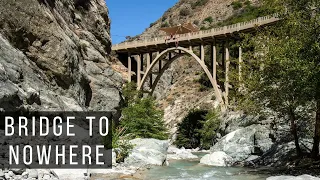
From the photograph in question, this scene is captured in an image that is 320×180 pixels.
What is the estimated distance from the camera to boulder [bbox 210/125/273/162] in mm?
19234

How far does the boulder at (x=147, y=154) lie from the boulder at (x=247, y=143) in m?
3.98

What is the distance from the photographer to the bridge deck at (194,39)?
31.9 metres

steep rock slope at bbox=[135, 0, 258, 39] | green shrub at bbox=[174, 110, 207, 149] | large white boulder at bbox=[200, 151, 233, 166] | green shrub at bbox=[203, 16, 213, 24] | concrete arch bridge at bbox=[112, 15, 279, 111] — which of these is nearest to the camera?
large white boulder at bbox=[200, 151, 233, 166]

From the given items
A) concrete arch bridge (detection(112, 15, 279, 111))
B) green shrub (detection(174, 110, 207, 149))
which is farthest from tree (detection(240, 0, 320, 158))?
green shrub (detection(174, 110, 207, 149))

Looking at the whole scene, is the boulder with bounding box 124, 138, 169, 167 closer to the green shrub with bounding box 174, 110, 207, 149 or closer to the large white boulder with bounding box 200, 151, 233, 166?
the large white boulder with bounding box 200, 151, 233, 166

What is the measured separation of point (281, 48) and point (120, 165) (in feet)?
22.8

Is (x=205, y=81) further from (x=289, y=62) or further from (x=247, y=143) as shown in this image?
(x=289, y=62)

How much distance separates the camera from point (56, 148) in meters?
10.8

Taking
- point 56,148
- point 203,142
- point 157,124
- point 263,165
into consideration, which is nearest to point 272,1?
point 263,165

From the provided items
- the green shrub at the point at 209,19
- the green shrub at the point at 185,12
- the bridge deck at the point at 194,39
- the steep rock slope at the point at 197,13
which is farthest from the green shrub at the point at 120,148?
the green shrub at the point at 185,12

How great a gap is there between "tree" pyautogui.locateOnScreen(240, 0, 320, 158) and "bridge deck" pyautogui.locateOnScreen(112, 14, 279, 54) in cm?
1555

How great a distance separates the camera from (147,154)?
648 inches

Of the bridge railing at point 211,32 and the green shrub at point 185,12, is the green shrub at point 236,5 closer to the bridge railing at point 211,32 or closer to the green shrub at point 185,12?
the green shrub at point 185,12

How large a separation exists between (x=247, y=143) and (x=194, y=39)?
18.5m
